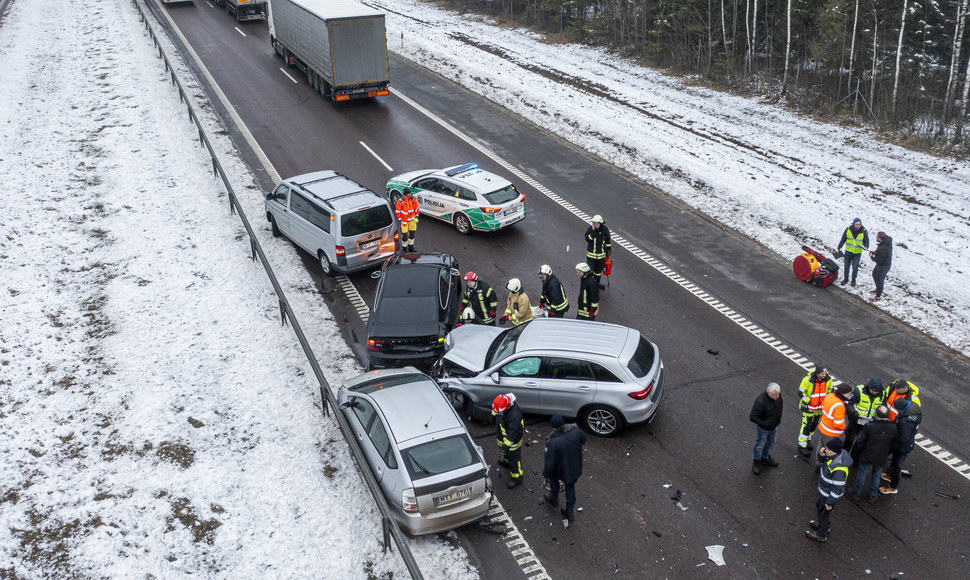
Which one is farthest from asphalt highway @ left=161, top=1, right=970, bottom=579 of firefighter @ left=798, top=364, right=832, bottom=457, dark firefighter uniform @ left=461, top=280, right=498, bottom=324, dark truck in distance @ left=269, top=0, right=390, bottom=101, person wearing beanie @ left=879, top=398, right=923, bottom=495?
dark truck in distance @ left=269, top=0, right=390, bottom=101

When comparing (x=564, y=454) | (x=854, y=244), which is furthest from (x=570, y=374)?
(x=854, y=244)

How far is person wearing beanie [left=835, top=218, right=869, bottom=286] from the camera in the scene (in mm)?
14914

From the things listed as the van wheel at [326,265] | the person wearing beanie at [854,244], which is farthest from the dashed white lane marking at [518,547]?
the person wearing beanie at [854,244]

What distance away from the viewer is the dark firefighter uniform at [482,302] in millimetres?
12930

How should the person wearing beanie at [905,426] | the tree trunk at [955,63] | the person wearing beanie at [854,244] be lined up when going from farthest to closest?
1. the tree trunk at [955,63]
2. the person wearing beanie at [854,244]
3. the person wearing beanie at [905,426]

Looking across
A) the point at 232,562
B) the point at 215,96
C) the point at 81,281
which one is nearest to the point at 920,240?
the point at 232,562

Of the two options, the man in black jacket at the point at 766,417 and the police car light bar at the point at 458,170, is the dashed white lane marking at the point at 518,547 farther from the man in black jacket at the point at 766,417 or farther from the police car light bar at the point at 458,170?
the police car light bar at the point at 458,170

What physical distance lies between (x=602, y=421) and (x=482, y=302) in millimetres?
3341

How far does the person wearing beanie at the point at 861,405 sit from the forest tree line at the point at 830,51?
17.6 m

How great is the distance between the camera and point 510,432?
970 cm

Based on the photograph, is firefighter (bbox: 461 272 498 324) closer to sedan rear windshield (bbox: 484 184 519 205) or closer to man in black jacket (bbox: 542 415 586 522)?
man in black jacket (bbox: 542 415 586 522)

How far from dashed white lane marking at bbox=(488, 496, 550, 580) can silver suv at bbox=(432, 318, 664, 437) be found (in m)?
1.92

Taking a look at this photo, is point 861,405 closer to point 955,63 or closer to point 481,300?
point 481,300

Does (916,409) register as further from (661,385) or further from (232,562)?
(232,562)
